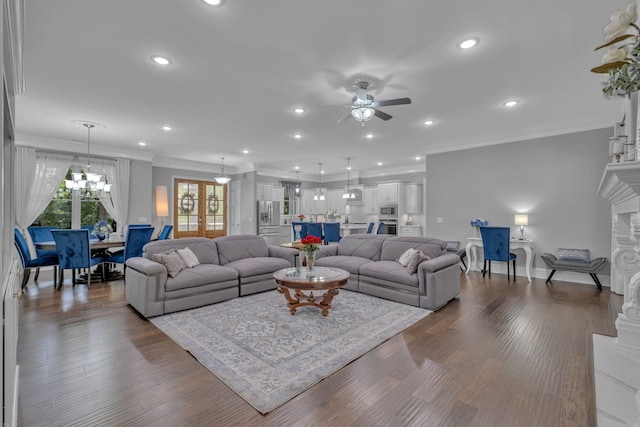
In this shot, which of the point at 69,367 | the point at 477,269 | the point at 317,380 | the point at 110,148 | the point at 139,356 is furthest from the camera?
the point at 110,148

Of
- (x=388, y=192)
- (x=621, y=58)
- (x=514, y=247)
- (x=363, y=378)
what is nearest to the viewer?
(x=621, y=58)

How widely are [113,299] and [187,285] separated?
1.47 m

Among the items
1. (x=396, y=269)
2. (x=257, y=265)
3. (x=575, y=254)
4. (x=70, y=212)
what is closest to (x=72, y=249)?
(x=70, y=212)

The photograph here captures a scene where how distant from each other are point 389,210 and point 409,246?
528 cm

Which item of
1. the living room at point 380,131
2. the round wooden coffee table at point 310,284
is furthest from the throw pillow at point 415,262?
the round wooden coffee table at point 310,284

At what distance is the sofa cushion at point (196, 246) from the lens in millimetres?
4164

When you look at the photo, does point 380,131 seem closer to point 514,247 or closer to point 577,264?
point 514,247

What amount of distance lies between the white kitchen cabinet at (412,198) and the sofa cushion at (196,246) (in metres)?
6.85

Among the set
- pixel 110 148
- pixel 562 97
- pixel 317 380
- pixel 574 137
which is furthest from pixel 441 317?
pixel 110 148

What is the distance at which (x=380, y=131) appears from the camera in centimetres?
591

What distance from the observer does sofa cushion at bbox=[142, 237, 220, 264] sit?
4164 mm

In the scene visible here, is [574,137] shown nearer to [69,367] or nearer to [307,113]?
[307,113]

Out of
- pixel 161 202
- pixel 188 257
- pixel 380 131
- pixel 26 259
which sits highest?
pixel 380 131

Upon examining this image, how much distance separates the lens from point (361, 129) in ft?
19.1
